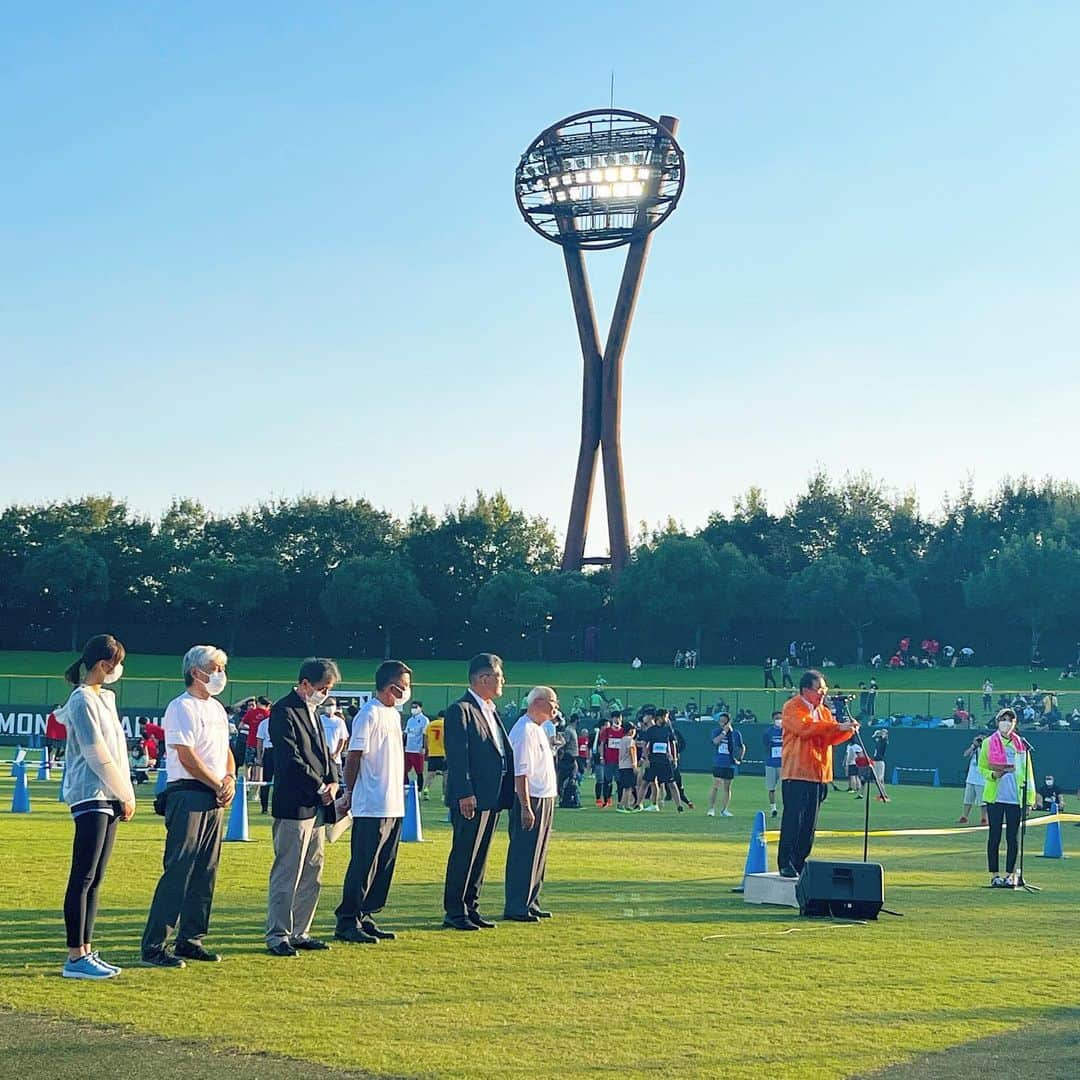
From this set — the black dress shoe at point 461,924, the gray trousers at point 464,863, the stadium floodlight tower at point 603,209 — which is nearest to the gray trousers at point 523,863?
the gray trousers at point 464,863

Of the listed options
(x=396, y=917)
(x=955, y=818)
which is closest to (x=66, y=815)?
(x=396, y=917)

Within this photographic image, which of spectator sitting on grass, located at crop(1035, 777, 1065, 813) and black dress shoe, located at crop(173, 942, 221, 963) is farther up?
black dress shoe, located at crop(173, 942, 221, 963)

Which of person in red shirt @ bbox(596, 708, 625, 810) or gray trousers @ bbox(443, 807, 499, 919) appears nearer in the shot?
gray trousers @ bbox(443, 807, 499, 919)

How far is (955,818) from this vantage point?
25.3m

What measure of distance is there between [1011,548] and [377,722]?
79826 mm

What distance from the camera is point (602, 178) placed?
7588cm

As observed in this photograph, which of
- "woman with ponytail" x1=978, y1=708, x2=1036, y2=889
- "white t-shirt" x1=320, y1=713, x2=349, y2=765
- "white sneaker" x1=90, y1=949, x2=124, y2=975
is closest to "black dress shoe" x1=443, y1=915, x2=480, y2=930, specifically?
"white sneaker" x1=90, y1=949, x2=124, y2=975

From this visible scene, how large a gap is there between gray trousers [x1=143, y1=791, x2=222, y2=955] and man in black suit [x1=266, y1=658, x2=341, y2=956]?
0.43 meters

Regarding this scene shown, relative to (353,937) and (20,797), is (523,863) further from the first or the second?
(20,797)

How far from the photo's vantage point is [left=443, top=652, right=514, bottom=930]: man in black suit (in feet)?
35.3

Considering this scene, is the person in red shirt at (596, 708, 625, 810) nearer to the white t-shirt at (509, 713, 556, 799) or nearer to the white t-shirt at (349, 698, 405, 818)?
the white t-shirt at (509, 713, 556, 799)

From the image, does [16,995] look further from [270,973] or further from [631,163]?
[631,163]

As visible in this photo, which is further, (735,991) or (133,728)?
(133,728)

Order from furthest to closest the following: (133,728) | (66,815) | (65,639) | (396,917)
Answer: (65,639) < (133,728) < (66,815) < (396,917)
